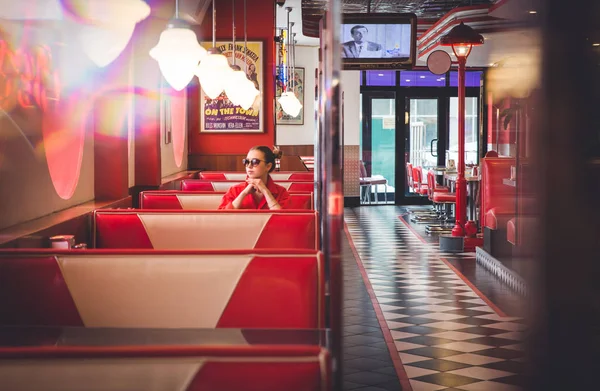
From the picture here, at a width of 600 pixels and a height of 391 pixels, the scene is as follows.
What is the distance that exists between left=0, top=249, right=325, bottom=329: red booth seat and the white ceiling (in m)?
8.12

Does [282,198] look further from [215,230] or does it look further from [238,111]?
[238,111]

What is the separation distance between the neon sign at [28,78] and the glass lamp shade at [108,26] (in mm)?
434

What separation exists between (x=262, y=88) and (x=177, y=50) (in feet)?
19.1

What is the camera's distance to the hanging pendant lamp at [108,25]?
3.26m

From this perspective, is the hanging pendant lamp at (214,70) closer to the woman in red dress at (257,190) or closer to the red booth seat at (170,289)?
the woman in red dress at (257,190)

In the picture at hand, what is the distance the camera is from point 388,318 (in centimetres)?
583

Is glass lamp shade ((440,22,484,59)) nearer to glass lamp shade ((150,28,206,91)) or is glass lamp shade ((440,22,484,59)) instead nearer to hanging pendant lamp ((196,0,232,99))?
hanging pendant lamp ((196,0,232,99))

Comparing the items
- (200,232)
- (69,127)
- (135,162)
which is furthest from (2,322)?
(135,162)

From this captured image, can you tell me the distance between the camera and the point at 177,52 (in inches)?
147

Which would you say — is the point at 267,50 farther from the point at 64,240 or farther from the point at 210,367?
the point at 210,367

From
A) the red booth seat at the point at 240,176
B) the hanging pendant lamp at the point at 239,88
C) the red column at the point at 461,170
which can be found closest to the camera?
the hanging pendant lamp at the point at 239,88

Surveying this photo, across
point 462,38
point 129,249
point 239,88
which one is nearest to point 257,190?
point 239,88

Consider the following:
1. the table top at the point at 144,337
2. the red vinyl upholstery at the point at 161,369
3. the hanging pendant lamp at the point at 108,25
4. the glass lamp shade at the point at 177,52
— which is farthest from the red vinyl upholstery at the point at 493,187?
the red vinyl upholstery at the point at 161,369

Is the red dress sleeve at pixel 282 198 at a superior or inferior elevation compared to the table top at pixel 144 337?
superior
